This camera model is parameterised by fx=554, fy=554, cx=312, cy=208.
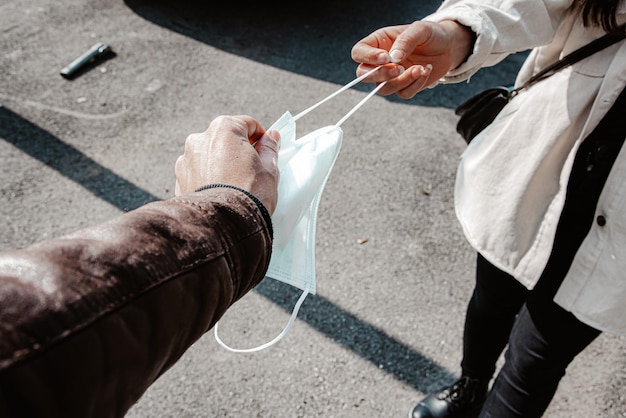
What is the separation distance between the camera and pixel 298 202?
140 centimetres

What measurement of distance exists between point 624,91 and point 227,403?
1810 mm

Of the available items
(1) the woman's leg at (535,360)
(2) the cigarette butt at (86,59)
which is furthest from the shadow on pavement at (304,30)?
(1) the woman's leg at (535,360)

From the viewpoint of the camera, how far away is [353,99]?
4047mm

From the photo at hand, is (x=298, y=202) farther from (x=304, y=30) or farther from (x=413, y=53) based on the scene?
(x=304, y=30)

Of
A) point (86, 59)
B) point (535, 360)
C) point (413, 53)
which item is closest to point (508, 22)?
point (413, 53)

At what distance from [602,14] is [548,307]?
829 millimetres

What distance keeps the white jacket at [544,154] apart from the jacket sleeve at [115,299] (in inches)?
37.8

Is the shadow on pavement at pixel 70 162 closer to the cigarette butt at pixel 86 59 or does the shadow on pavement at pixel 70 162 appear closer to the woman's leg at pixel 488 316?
the cigarette butt at pixel 86 59

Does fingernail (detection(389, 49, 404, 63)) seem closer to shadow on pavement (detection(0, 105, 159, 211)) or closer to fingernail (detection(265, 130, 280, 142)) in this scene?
fingernail (detection(265, 130, 280, 142))

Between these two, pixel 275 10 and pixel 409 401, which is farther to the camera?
pixel 275 10

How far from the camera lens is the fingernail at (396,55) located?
146 cm

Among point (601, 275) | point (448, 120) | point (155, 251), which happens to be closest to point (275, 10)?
point (448, 120)

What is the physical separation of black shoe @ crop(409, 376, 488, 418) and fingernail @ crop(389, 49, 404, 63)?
4.59ft

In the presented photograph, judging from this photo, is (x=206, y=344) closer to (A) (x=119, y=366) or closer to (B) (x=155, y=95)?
(A) (x=119, y=366)
